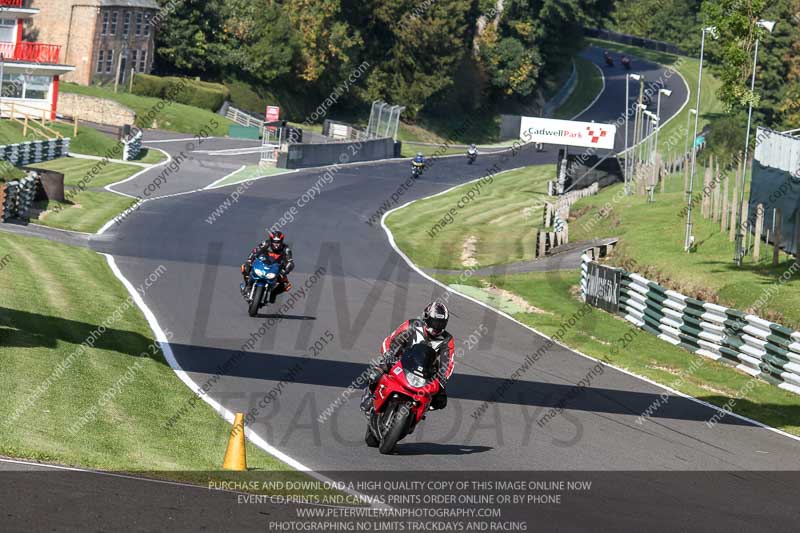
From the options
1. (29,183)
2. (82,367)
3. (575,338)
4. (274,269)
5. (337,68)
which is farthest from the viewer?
(337,68)

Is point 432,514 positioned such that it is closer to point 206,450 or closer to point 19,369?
point 206,450

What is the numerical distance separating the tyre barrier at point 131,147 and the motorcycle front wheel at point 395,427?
45.1m

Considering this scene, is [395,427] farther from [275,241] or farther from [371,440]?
[275,241]

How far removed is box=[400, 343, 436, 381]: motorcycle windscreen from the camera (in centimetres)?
1307

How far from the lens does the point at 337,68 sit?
92.4m

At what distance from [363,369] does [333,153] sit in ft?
158

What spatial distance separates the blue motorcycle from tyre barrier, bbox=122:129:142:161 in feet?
114

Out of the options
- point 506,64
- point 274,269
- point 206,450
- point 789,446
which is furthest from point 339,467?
point 506,64

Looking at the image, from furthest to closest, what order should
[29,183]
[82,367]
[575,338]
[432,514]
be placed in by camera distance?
[29,183], [575,338], [82,367], [432,514]

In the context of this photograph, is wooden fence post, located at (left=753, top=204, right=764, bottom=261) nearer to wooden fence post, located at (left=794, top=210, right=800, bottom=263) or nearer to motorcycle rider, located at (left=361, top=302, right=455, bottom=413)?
wooden fence post, located at (left=794, top=210, right=800, bottom=263)

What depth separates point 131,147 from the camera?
56438 millimetres

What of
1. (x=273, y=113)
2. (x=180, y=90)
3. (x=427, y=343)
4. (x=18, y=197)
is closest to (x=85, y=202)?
(x=18, y=197)

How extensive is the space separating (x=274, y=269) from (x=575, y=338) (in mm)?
7135

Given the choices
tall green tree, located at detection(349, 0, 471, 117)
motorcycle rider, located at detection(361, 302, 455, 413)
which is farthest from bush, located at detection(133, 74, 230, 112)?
motorcycle rider, located at detection(361, 302, 455, 413)
